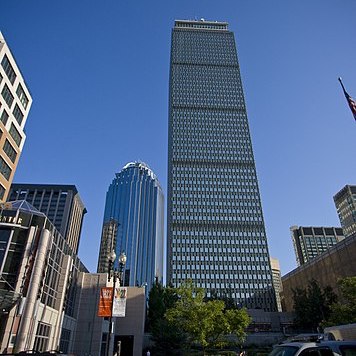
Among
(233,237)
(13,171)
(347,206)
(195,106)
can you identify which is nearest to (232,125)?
(195,106)

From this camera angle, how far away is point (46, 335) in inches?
1193

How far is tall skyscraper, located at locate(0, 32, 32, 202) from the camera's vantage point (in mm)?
43312

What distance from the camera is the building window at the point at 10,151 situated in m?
45.1

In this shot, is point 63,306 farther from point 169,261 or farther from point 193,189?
point 193,189

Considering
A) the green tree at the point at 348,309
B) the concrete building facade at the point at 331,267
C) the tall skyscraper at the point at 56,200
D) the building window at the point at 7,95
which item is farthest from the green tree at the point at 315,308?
the tall skyscraper at the point at 56,200

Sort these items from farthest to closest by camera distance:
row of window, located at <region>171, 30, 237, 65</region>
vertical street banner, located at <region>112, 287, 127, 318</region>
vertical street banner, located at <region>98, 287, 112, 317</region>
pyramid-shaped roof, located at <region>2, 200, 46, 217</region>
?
row of window, located at <region>171, 30, 237, 65</region>
pyramid-shaped roof, located at <region>2, 200, 46, 217</region>
vertical street banner, located at <region>112, 287, 127, 318</region>
vertical street banner, located at <region>98, 287, 112, 317</region>

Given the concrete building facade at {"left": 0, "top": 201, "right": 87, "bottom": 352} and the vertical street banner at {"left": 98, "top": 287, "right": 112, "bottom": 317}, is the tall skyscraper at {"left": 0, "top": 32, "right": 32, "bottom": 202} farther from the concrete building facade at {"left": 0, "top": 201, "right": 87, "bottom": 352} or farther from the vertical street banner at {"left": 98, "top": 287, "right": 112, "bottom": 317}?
the vertical street banner at {"left": 98, "top": 287, "right": 112, "bottom": 317}

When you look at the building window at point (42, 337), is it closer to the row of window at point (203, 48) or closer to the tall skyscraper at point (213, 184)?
the tall skyscraper at point (213, 184)

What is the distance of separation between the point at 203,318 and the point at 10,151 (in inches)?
1428

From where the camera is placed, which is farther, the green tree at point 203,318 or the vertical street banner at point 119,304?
the green tree at point 203,318

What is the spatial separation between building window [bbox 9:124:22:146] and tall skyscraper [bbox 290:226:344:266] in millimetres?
165004

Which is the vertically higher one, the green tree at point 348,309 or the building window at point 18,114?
the building window at point 18,114

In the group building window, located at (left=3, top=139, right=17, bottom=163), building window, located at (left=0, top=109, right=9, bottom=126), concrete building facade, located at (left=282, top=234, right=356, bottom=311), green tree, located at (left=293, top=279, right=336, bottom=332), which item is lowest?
green tree, located at (left=293, top=279, right=336, bottom=332)

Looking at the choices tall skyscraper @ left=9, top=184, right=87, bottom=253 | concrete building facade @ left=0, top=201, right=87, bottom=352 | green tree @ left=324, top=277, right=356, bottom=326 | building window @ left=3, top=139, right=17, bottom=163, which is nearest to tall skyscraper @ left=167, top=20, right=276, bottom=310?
tall skyscraper @ left=9, top=184, right=87, bottom=253
